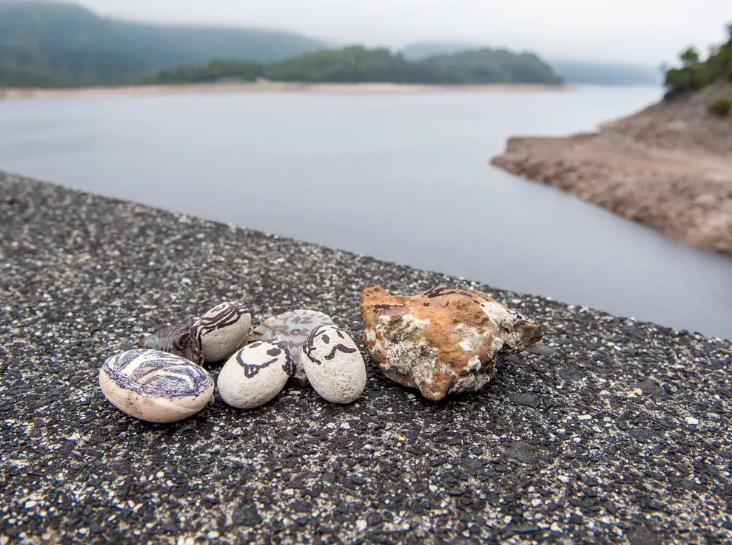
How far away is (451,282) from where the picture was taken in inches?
177

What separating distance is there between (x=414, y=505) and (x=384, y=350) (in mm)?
871

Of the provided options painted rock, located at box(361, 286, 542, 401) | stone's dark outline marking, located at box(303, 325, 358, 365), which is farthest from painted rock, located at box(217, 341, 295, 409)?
painted rock, located at box(361, 286, 542, 401)

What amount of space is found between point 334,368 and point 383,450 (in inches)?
17.6

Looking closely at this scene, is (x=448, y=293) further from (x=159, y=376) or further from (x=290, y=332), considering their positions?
(x=159, y=376)

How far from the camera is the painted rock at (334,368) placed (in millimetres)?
2773

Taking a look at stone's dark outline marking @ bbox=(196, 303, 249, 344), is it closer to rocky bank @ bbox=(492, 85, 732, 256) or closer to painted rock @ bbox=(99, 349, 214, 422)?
painted rock @ bbox=(99, 349, 214, 422)

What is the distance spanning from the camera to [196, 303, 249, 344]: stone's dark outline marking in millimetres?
3145

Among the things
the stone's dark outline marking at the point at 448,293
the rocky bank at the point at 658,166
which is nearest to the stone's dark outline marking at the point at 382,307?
the stone's dark outline marking at the point at 448,293

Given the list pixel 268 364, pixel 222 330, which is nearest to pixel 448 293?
pixel 268 364

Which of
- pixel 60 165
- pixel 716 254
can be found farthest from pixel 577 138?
pixel 60 165

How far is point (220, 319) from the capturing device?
318 cm

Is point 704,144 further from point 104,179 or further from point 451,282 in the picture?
point 104,179

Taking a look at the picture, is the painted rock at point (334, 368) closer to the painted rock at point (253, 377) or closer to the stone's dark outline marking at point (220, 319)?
the painted rock at point (253, 377)

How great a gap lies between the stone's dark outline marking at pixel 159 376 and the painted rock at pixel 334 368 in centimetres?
47
